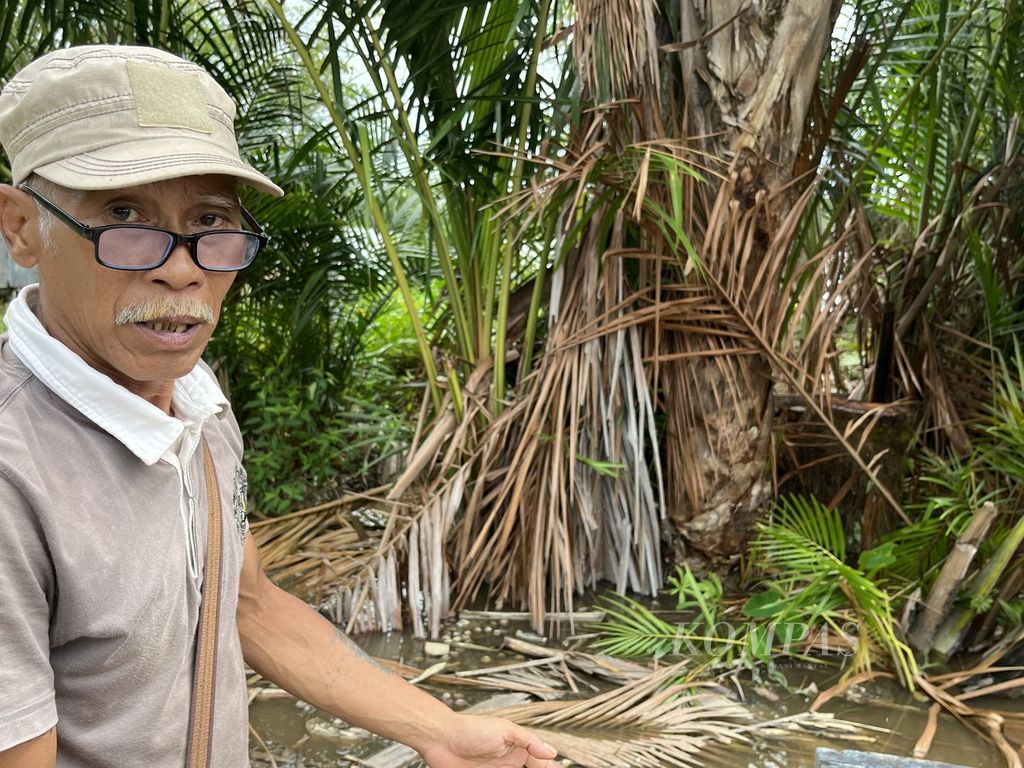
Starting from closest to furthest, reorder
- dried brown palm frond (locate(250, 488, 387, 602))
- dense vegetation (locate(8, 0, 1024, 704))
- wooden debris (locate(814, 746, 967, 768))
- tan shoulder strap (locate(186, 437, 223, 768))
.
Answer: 1. tan shoulder strap (locate(186, 437, 223, 768))
2. wooden debris (locate(814, 746, 967, 768))
3. dense vegetation (locate(8, 0, 1024, 704))
4. dried brown palm frond (locate(250, 488, 387, 602))

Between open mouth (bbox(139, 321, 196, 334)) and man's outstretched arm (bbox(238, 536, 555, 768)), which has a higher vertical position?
open mouth (bbox(139, 321, 196, 334))

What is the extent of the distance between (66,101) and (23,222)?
0.53 ft

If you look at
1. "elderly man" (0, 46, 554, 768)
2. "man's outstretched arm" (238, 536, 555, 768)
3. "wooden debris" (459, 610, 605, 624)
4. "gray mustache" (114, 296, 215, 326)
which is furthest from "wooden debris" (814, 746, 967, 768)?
"gray mustache" (114, 296, 215, 326)

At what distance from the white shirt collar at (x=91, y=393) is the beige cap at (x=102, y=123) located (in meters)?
0.17

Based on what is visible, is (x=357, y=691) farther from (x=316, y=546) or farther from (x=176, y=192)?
(x=316, y=546)

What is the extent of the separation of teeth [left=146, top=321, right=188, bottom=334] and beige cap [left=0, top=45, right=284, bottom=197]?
171 mm

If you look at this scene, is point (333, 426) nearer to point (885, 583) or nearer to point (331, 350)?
point (331, 350)

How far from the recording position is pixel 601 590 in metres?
3.10

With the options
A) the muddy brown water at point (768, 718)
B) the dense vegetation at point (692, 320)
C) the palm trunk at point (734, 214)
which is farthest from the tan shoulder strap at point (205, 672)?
the palm trunk at point (734, 214)

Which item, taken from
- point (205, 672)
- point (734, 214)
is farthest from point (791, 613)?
point (205, 672)

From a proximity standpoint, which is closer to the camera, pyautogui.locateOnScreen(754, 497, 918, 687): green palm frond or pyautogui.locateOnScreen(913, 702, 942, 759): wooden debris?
pyautogui.locateOnScreen(913, 702, 942, 759): wooden debris

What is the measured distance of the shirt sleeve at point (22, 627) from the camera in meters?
0.89

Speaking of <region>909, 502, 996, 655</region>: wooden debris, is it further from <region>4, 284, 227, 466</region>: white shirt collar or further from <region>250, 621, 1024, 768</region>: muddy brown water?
<region>4, 284, 227, 466</region>: white shirt collar

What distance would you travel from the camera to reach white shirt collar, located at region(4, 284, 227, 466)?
1.00 metres
